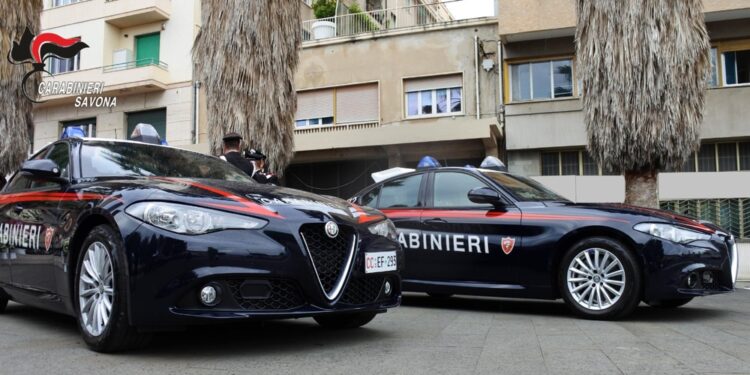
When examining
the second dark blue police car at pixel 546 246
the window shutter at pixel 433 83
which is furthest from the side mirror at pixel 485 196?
the window shutter at pixel 433 83

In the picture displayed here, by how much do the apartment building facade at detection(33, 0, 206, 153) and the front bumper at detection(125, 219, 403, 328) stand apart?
1828 cm

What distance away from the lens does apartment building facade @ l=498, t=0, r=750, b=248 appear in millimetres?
15055

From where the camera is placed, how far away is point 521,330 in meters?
4.96

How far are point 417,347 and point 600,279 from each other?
221 centimetres

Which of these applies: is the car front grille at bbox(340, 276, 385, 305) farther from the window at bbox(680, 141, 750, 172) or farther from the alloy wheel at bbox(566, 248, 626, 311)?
the window at bbox(680, 141, 750, 172)

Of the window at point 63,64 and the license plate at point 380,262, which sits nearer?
the license plate at point 380,262

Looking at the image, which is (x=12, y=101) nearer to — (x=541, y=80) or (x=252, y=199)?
(x=252, y=199)

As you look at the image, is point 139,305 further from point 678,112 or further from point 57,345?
point 678,112

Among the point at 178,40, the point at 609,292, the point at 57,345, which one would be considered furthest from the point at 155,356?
the point at 178,40

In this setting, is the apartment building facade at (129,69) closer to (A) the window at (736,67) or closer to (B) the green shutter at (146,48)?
(B) the green shutter at (146,48)

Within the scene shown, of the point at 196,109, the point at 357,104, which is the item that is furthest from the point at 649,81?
the point at 196,109

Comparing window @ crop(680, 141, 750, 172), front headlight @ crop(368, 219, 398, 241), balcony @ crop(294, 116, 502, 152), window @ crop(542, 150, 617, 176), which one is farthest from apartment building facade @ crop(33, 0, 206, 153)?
front headlight @ crop(368, 219, 398, 241)

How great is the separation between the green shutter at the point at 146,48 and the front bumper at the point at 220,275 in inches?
803

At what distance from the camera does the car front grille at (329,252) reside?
12.4 ft
